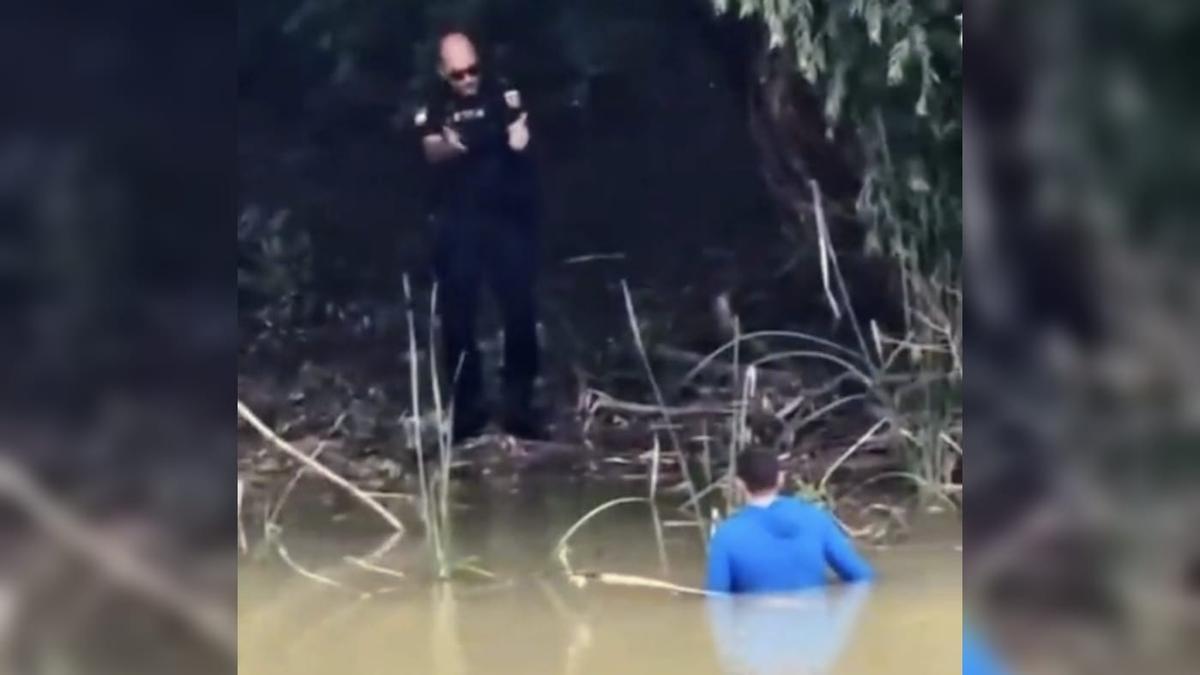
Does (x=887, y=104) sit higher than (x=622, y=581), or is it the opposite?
(x=887, y=104)

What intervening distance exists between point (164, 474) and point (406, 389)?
2.15ft

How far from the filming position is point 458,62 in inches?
115

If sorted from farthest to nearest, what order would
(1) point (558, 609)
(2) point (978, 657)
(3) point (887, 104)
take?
(3) point (887, 104), (1) point (558, 609), (2) point (978, 657)

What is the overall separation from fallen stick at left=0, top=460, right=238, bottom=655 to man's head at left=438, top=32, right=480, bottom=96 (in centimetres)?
101

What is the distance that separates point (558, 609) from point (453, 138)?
32.8 inches

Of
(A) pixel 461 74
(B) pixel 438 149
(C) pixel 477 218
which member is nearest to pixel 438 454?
(C) pixel 477 218

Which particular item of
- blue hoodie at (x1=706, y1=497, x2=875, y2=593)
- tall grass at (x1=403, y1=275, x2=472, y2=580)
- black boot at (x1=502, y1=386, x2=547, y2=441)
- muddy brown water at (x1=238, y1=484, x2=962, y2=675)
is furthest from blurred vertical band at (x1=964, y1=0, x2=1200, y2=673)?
tall grass at (x1=403, y1=275, x2=472, y2=580)

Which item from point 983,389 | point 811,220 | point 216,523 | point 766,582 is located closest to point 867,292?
point 811,220

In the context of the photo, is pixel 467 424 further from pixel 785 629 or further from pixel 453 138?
pixel 785 629

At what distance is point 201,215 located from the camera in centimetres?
227

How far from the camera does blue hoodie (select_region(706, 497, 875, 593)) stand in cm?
277

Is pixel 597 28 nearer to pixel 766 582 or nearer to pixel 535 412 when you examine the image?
pixel 535 412

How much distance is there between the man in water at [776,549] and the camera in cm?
277

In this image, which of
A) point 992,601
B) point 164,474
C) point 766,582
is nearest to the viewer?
point 992,601
